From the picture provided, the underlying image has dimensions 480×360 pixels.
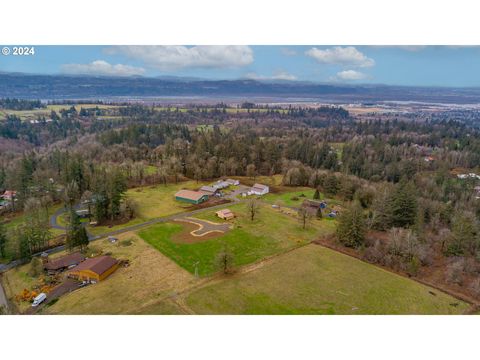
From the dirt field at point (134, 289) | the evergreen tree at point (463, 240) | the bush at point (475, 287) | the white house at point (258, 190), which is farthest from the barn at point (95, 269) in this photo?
the evergreen tree at point (463, 240)

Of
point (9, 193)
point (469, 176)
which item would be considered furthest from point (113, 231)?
point (469, 176)

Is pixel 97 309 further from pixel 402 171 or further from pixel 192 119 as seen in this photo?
pixel 192 119

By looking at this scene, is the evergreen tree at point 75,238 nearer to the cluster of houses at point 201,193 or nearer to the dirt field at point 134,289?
the dirt field at point 134,289

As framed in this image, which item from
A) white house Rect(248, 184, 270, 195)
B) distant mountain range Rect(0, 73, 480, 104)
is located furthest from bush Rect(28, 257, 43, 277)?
distant mountain range Rect(0, 73, 480, 104)

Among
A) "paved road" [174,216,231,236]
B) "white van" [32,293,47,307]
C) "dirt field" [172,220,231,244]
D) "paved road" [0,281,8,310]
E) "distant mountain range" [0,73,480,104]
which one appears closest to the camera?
"white van" [32,293,47,307]

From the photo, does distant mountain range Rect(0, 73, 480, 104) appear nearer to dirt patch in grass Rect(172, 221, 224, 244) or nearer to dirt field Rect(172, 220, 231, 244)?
dirt field Rect(172, 220, 231, 244)

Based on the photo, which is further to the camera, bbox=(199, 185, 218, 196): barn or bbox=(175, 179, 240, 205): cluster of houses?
bbox=(199, 185, 218, 196): barn

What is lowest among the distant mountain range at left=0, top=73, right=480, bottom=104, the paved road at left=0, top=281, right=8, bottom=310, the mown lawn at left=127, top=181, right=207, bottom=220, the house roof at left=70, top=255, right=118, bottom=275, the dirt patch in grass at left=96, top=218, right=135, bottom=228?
the paved road at left=0, top=281, right=8, bottom=310
